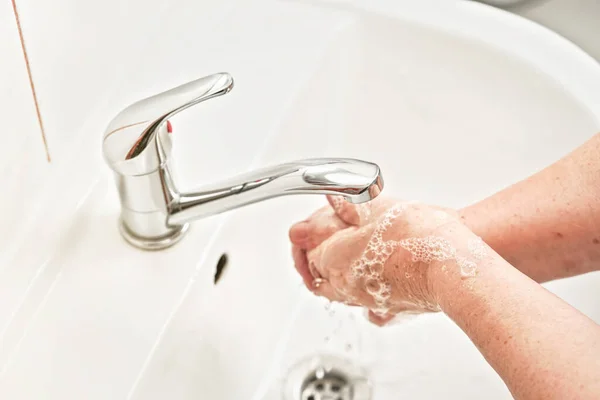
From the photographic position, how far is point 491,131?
2.54 feet

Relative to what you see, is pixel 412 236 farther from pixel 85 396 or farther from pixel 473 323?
pixel 85 396

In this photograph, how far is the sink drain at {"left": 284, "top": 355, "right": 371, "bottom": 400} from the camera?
67 cm

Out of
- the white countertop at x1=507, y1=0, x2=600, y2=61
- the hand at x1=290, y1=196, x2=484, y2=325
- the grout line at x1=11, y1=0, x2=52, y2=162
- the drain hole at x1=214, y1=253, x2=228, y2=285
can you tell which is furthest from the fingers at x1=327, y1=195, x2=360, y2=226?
the white countertop at x1=507, y1=0, x2=600, y2=61

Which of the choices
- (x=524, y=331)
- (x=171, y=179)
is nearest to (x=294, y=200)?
(x=171, y=179)

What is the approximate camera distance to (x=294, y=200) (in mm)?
740

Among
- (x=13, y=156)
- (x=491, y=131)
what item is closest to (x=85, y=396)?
(x=13, y=156)

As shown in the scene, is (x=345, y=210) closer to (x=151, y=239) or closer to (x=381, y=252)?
(x=381, y=252)

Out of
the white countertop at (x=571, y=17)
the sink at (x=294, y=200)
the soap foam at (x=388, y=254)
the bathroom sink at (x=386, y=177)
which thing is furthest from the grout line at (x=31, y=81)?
the white countertop at (x=571, y=17)

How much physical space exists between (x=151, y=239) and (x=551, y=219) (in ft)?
1.05

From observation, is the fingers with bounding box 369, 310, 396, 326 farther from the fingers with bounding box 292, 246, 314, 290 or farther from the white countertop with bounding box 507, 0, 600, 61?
the white countertop with bounding box 507, 0, 600, 61

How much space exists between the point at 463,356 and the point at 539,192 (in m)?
0.19

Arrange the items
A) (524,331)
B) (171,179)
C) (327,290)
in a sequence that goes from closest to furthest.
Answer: (524,331) → (171,179) → (327,290)

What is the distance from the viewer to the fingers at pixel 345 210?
2.04 feet

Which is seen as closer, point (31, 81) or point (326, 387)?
point (31, 81)
